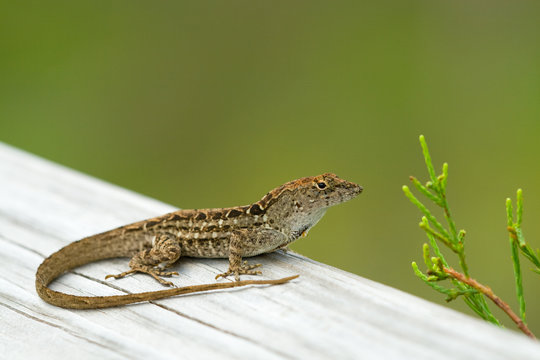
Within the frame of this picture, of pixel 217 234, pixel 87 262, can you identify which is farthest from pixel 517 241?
pixel 87 262

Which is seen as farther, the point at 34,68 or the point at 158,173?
the point at 34,68

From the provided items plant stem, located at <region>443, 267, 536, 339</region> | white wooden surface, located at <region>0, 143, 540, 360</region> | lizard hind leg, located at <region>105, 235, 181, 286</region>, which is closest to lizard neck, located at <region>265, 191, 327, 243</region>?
white wooden surface, located at <region>0, 143, 540, 360</region>

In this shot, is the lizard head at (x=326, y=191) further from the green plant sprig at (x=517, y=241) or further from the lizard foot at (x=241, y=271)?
the green plant sprig at (x=517, y=241)

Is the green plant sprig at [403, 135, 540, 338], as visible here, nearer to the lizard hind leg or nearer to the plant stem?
the plant stem

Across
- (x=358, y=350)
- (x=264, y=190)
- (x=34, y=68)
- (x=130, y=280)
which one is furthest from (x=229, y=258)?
(x=34, y=68)

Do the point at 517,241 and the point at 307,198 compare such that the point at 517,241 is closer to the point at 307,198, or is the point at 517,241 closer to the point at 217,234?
the point at 307,198

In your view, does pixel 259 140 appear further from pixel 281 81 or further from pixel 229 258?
pixel 229 258
